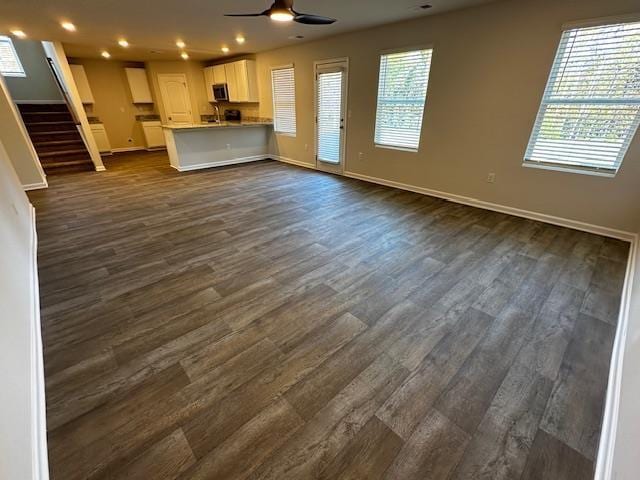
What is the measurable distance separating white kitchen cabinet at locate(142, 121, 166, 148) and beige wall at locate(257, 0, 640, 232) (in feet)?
21.5

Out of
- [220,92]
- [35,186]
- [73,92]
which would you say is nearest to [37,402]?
[35,186]

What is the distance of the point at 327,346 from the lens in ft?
5.97

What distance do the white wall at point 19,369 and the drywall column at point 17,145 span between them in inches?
136

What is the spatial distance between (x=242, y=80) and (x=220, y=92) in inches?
47.7

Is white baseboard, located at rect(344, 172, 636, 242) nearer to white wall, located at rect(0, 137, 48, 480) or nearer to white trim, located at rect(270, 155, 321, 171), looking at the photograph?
white trim, located at rect(270, 155, 321, 171)

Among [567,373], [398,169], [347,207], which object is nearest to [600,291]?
[567,373]

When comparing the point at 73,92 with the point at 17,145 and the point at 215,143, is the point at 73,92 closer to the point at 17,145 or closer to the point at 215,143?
the point at 17,145

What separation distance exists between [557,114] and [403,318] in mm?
3196

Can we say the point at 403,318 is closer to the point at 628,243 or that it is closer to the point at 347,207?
the point at 347,207

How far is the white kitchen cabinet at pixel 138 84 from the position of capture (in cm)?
828

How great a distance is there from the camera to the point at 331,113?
573cm

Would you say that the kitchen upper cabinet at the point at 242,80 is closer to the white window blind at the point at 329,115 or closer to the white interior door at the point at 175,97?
the white interior door at the point at 175,97

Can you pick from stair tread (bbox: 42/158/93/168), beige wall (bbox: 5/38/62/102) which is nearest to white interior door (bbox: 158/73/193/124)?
beige wall (bbox: 5/38/62/102)

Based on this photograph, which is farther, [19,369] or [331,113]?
[331,113]
